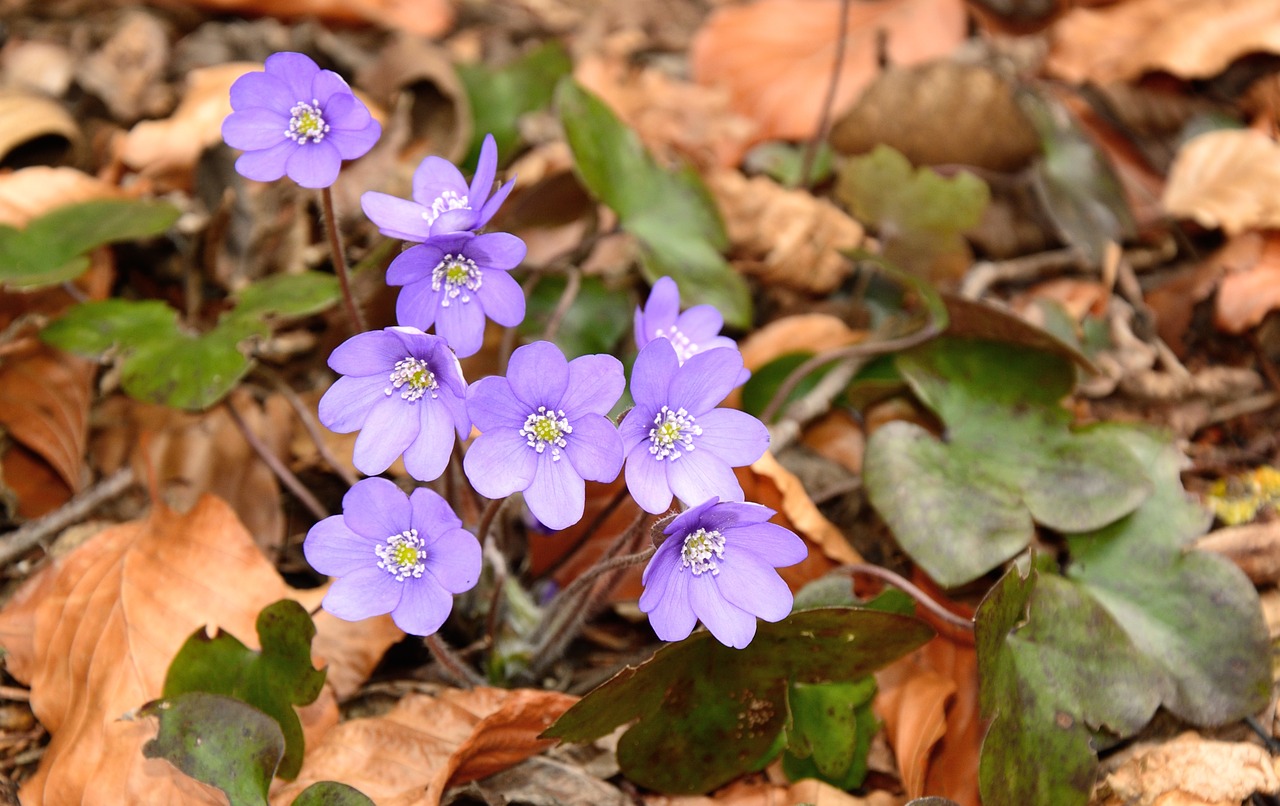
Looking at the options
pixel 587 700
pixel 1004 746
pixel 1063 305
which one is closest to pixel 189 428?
pixel 587 700

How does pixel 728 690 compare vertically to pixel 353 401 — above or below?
below

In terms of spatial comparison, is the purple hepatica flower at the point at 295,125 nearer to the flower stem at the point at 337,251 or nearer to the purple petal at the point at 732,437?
the flower stem at the point at 337,251

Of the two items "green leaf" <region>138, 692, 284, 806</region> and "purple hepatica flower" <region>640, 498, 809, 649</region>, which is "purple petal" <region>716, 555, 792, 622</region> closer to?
"purple hepatica flower" <region>640, 498, 809, 649</region>

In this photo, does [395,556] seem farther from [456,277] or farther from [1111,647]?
[1111,647]

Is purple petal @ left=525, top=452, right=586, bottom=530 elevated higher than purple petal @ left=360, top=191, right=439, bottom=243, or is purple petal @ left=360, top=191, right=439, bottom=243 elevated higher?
purple petal @ left=360, top=191, right=439, bottom=243

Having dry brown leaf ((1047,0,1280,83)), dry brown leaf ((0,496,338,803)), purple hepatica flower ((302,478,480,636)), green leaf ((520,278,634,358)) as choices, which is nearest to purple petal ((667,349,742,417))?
purple hepatica flower ((302,478,480,636))

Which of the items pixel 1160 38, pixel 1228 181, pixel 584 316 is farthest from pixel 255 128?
pixel 1160 38

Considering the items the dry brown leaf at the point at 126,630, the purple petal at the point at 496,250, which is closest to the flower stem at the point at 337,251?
the purple petal at the point at 496,250
